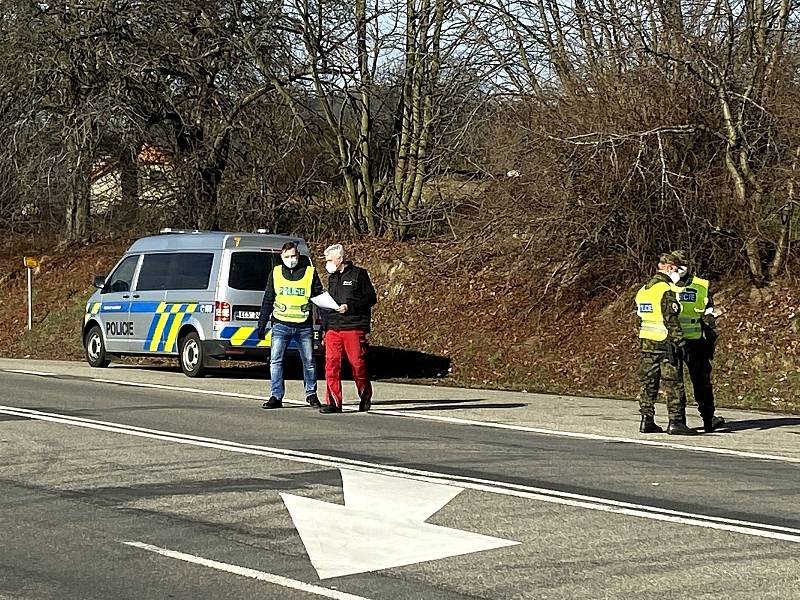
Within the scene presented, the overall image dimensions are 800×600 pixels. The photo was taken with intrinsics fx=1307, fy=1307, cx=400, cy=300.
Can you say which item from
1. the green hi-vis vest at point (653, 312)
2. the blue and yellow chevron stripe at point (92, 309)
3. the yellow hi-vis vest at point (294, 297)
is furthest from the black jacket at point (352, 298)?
the blue and yellow chevron stripe at point (92, 309)

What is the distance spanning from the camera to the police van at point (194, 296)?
18844 millimetres

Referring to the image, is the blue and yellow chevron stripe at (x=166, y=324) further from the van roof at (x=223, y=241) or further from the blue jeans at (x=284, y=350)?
the blue jeans at (x=284, y=350)

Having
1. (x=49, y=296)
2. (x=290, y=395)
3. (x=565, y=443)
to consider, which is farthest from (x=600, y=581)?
(x=49, y=296)

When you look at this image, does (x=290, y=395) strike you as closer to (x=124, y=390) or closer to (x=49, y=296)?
(x=124, y=390)

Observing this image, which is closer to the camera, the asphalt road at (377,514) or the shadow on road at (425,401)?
the asphalt road at (377,514)

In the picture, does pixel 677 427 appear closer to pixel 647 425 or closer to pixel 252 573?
pixel 647 425

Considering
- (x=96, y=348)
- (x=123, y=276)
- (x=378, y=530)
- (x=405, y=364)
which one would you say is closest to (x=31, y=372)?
(x=96, y=348)

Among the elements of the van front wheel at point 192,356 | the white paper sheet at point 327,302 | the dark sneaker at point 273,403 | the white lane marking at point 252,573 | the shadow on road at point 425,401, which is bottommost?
the white lane marking at point 252,573

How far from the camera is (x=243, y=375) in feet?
67.6

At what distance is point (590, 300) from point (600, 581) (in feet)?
49.5

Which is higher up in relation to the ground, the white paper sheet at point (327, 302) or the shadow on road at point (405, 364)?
the white paper sheet at point (327, 302)

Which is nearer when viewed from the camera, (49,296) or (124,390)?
(124,390)

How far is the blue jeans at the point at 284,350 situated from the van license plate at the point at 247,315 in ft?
12.7

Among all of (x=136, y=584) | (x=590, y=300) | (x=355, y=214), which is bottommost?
(x=136, y=584)
